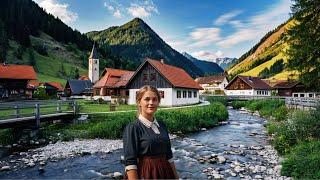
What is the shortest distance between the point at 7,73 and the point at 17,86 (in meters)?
3.30

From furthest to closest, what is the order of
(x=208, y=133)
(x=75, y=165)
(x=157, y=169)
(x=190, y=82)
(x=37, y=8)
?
(x=37, y=8)
(x=190, y=82)
(x=208, y=133)
(x=75, y=165)
(x=157, y=169)

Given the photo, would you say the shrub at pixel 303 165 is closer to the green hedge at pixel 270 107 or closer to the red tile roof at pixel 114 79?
the green hedge at pixel 270 107

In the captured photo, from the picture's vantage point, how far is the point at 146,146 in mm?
4535

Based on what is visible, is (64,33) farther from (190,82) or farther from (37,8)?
(190,82)

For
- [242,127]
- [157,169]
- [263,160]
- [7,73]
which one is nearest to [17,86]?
[7,73]

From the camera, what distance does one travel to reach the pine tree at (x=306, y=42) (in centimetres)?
3008

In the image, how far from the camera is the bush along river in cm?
1548

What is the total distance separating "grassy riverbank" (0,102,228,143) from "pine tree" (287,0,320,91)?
10256 millimetres

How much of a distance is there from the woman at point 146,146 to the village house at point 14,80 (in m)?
60.7

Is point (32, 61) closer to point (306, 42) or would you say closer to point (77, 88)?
point (77, 88)

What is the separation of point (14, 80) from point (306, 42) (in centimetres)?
5334

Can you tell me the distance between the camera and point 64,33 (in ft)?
538

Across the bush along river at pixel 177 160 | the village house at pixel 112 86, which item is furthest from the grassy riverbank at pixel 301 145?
the village house at pixel 112 86

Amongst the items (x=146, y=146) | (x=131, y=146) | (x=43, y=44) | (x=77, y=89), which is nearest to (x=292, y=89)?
(x=77, y=89)
